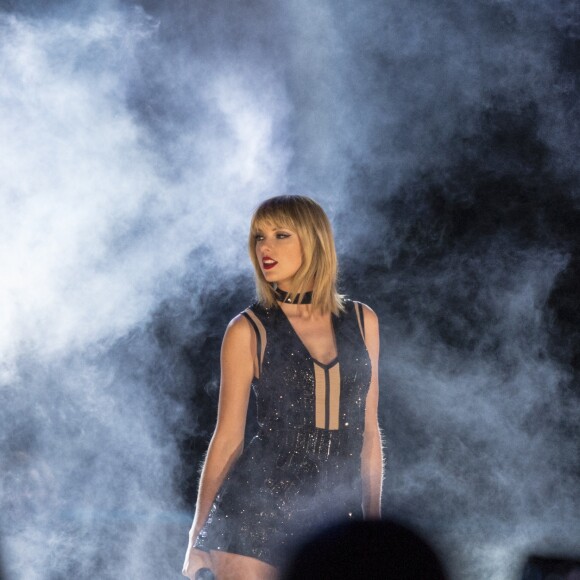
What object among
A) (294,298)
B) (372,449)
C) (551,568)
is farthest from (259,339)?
(551,568)

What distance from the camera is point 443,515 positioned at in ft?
13.0

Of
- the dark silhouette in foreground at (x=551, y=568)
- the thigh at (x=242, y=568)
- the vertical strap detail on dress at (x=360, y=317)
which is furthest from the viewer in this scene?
the dark silhouette in foreground at (x=551, y=568)

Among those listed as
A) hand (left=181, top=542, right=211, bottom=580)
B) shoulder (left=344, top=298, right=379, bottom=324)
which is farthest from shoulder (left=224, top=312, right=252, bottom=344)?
hand (left=181, top=542, right=211, bottom=580)

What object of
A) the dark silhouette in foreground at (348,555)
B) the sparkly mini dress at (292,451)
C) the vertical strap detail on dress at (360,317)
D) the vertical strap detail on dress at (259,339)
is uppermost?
the vertical strap detail on dress at (360,317)

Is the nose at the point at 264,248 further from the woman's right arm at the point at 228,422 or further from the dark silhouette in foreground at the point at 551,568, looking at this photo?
the dark silhouette in foreground at the point at 551,568

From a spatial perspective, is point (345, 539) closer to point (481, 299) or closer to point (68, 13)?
point (481, 299)

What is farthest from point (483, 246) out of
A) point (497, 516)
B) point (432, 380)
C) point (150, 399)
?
point (150, 399)

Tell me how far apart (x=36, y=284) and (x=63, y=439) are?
77cm

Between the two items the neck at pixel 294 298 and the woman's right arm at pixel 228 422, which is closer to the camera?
the woman's right arm at pixel 228 422

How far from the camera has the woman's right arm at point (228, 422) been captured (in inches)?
86.7

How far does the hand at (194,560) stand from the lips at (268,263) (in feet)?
2.65

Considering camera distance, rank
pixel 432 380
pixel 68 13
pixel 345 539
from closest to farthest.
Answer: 1. pixel 345 539
2. pixel 68 13
3. pixel 432 380

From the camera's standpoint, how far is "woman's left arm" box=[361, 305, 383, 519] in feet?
7.55

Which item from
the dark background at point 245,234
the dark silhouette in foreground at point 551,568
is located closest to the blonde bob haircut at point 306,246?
the dark background at point 245,234
